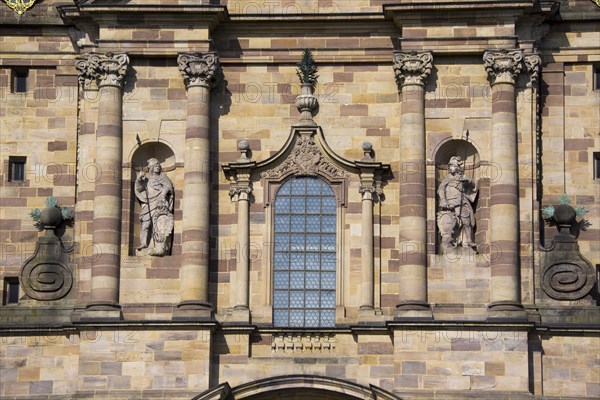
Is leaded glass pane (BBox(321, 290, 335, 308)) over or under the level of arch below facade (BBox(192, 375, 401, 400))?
over

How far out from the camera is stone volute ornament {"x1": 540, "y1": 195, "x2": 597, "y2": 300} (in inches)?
1708

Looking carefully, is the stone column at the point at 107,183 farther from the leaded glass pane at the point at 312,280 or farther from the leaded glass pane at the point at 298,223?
the leaded glass pane at the point at 312,280

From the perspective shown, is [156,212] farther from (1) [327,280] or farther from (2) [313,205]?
(1) [327,280]

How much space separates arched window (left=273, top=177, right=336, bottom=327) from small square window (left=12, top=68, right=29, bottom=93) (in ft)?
18.5

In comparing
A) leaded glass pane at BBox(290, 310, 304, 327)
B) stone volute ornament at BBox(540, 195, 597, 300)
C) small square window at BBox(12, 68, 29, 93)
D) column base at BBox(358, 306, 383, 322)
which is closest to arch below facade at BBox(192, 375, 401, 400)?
column base at BBox(358, 306, 383, 322)

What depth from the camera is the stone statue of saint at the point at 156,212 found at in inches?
1730

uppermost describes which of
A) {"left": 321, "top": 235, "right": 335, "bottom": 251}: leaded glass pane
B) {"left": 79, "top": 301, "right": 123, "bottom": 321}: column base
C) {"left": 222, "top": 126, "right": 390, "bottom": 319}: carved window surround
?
{"left": 222, "top": 126, "right": 390, "bottom": 319}: carved window surround

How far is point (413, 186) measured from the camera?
4359 centimetres

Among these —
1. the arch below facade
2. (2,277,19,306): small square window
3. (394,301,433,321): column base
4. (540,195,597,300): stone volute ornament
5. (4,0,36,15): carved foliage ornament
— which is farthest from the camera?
(4,0,36,15): carved foliage ornament

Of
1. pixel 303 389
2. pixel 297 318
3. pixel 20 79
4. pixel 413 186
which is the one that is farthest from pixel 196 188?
pixel 20 79

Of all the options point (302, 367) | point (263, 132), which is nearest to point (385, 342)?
point (302, 367)

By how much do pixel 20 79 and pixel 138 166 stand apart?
3288 mm

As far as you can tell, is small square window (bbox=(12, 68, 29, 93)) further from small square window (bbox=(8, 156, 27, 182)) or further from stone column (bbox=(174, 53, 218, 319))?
stone column (bbox=(174, 53, 218, 319))

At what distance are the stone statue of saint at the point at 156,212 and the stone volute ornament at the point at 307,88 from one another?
2.89 m
